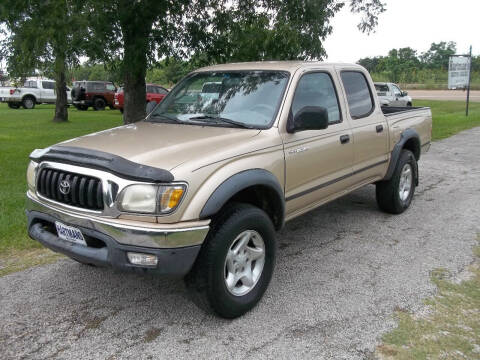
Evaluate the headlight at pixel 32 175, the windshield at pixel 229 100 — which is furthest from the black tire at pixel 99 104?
the headlight at pixel 32 175

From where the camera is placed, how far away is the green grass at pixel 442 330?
9.93ft

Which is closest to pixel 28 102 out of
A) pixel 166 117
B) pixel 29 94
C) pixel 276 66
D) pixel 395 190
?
pixel 29 94

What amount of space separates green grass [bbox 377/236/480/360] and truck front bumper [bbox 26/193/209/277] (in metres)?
1.34

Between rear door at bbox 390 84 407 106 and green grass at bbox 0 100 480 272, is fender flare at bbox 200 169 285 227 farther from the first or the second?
rear door at bbox 390 84 407 106

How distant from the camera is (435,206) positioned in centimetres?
643

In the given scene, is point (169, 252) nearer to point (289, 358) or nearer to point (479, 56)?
point (289, 358)

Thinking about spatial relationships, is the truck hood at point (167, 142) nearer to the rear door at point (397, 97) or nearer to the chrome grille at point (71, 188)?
the chrome grille at point (71, 188)

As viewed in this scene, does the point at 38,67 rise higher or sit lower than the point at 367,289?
higher

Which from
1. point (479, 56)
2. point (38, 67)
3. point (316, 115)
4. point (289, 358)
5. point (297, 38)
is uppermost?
point (479, 56)

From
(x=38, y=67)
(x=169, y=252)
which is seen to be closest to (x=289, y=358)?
(x=169, y=252)

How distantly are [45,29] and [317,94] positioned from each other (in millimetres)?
3987

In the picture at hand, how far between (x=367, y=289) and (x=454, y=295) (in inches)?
25.8

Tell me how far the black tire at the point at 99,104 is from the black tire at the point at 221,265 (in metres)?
25.9

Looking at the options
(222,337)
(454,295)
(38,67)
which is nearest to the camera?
(222,337)
